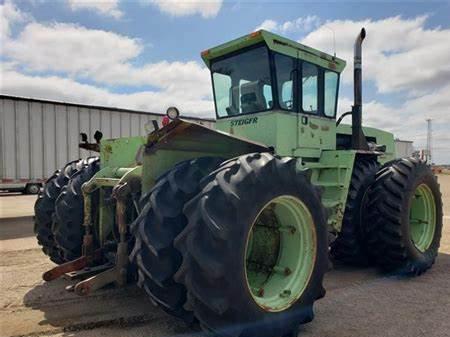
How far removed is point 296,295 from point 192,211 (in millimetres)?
1289

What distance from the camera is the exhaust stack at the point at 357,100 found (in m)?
6.16

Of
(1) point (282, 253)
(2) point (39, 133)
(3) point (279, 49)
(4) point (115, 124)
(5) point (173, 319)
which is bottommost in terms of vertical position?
(5) point (173, 319)

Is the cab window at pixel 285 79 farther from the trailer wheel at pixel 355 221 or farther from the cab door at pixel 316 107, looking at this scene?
the trailer wheel at pixel 355 221

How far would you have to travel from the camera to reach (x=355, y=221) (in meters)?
5.44

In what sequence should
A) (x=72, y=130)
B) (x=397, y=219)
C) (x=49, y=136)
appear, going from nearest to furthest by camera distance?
1. (x=397, y=219)
2. (x=49, y=136)
3. (x=72, y=130)

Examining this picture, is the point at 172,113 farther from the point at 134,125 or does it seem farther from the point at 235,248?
the point at 134,125

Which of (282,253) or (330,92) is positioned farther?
(330,92)

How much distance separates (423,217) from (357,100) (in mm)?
2065

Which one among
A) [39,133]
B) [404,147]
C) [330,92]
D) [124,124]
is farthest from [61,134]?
[404,147]

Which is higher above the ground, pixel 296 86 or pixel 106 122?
pixel 106 122

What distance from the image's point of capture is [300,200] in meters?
3.48

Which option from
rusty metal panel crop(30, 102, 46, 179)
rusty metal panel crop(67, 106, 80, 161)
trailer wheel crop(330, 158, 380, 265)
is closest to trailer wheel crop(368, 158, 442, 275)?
trailer wheel crop(330, 158, 380, 265)

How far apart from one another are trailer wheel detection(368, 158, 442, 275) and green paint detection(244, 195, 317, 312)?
6.69ft

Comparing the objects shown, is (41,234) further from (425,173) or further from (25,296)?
(425,173)
